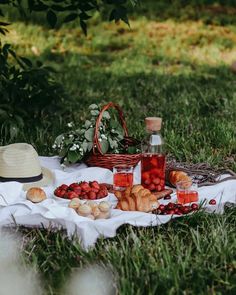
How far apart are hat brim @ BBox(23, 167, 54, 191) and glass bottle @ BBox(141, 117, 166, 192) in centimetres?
55

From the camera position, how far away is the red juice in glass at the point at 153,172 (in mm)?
4586

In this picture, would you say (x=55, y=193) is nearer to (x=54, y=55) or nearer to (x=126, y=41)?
(x=54, y=55)

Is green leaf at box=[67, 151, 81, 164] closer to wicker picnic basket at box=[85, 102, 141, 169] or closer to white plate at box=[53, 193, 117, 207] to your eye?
wicker picnic basket at box=[85, 102, 141, 169]

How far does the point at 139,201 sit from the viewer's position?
13.7ft

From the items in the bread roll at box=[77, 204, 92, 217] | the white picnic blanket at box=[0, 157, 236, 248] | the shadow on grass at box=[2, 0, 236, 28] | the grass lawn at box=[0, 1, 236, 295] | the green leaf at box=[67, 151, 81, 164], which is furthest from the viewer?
the shadow on grass at box=[2, 0, 236, 28]

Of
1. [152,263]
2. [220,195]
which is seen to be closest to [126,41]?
[220,195]

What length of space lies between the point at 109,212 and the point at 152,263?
683 millimetres

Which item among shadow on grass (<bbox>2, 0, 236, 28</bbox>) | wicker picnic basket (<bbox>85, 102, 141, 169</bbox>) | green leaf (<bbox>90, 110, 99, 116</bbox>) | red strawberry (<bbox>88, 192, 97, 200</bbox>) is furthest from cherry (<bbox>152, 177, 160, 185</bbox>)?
shadow on grass (<bbox>2, 0, 236, 28</bbox>)

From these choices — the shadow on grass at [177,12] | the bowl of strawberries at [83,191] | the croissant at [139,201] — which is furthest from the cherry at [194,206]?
the shadow on grass at [177,12]

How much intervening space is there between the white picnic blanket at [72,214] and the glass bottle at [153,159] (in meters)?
0.14

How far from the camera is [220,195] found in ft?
14.7

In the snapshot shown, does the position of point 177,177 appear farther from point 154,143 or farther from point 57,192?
point 57,192

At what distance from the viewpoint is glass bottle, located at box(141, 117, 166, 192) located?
4.59 metres

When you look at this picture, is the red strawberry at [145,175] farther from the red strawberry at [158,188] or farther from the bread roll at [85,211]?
the bread roll at [85,211]
